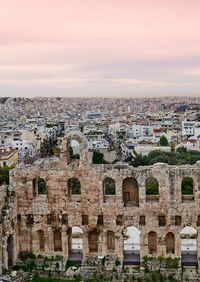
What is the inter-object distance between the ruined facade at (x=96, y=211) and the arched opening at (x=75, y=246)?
0.11 metres

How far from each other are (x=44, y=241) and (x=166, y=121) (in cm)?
11004

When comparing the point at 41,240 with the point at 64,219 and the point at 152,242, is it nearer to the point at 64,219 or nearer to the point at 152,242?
the point at 64,219

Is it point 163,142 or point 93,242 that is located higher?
point 163,142

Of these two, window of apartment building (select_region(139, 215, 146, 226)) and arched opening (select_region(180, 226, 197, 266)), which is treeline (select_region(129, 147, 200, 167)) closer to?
arched opening (select_region(180, 226, 197, 266))

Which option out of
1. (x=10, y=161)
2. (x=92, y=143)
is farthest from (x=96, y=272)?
(x=92, y=143)

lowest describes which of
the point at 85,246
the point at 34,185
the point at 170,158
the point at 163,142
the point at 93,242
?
the point at 85,246

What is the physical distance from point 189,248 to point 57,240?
744 cm

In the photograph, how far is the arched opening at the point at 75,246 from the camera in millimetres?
29578

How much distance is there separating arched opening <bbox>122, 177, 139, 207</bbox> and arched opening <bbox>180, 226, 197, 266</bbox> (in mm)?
3585

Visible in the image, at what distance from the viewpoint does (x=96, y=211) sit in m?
28.9

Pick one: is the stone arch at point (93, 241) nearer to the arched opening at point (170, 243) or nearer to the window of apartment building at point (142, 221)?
the window of apartment building at point (142, 221)

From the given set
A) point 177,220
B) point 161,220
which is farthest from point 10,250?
point 177,220

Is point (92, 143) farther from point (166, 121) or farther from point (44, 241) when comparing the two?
point (44, 241)

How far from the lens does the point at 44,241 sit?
2973 cm
